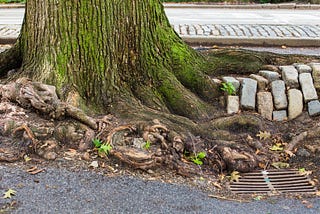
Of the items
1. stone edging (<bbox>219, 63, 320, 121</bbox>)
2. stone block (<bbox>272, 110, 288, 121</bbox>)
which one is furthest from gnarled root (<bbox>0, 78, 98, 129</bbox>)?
stone block (<bbox>272, 110, 288, 121</bbox>)

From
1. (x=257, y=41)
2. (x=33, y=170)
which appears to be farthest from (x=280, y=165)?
(x=257, y=41)

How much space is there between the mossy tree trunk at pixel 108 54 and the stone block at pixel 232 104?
0.25 m

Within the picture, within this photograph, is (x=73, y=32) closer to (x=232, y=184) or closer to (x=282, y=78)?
(x=232, y=184)

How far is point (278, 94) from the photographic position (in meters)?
5.75

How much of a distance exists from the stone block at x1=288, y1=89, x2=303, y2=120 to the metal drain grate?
1176mm

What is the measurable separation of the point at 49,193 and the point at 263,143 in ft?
7.49

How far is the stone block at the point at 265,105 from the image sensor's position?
5.68 meters

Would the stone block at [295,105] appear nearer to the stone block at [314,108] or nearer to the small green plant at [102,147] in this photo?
the stone block at [314,108]

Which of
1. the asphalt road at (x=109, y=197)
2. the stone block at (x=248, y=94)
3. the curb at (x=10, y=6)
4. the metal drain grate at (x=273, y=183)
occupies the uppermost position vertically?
the stone block at (x=248, y=94)

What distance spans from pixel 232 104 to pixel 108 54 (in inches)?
61.4

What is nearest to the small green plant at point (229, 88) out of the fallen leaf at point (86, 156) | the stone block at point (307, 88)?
the stone block at point (307, 88)

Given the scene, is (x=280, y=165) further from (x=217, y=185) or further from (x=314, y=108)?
(x=314, y=108)

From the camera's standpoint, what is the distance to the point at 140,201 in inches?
149

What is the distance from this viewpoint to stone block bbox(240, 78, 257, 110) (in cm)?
565
